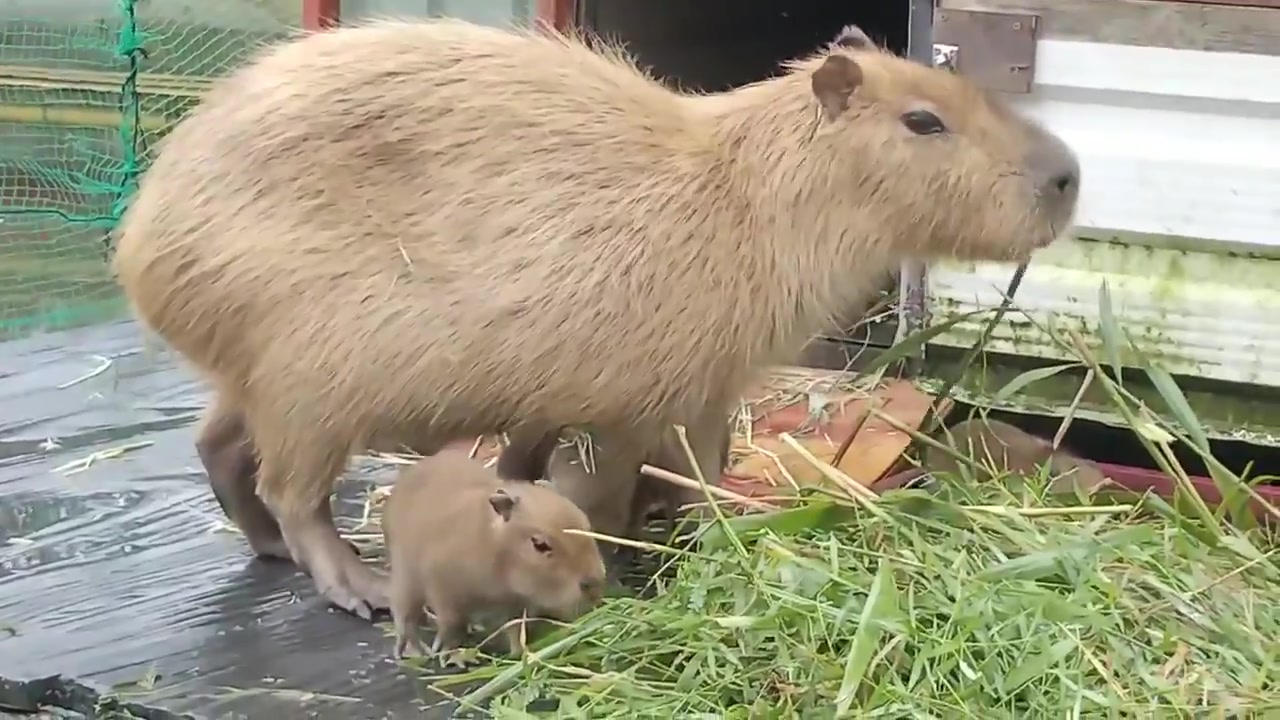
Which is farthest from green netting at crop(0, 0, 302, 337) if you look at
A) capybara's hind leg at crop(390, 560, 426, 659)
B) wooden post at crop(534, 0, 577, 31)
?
capybara's hind leg at crop(390, 560, 426, 659)

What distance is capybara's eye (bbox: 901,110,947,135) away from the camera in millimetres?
2500

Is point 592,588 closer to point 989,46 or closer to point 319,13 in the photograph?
point 989,46

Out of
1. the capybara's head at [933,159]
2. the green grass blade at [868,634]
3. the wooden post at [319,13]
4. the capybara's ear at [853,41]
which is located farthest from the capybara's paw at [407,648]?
the wooden post at [319,13]

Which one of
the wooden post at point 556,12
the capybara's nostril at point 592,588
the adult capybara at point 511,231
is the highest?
the wooden post at point 556,12

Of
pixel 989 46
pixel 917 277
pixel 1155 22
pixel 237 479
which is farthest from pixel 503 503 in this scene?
pixel 1155 22

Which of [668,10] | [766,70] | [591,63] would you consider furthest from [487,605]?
[766,70]

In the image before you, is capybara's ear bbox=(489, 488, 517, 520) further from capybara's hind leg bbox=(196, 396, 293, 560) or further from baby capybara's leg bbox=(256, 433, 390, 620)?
capybara's hind leg bbox=(196, 396, 293, 560)

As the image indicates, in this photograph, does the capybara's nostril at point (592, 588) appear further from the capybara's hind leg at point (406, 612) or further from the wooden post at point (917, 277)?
the wooden post at point (917, 277)

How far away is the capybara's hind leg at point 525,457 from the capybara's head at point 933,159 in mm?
595

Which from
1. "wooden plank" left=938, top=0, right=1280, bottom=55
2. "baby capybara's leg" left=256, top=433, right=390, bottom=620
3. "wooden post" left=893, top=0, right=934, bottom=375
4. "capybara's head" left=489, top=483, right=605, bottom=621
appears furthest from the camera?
"wooden post" left=893, top=0, right=934, bottom=375

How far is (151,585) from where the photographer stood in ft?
8.72

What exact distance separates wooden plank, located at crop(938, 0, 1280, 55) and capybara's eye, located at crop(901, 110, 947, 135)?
998 millimetres

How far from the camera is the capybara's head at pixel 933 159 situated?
8.20 ft

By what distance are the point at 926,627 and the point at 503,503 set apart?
23.7 inches
